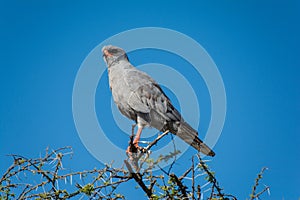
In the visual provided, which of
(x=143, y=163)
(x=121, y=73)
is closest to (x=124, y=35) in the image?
(x=121, y=73)

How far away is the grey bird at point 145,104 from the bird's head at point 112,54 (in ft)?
1.68

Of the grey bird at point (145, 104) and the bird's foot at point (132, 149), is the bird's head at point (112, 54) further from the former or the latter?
the bird's foot at point (132, 149)

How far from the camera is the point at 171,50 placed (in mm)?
6887

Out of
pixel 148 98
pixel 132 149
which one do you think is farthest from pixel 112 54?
pixel 132 149

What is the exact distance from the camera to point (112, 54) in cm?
781

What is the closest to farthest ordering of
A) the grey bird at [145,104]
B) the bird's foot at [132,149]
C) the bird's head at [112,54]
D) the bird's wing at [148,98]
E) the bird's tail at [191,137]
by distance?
the bird's foot at [132,149] → the bird's tail at [191,137] → the grey bird at [145,104] → the bird's wing at [148,98] → the bird's head at [112,54]

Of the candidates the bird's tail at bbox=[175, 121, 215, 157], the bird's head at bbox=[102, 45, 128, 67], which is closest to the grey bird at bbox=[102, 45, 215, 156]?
the bird's tail at bbox=[175, 121, 215, 157]

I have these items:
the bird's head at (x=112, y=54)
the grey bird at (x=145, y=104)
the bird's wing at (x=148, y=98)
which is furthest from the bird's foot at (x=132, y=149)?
the bird's head at (x=112, y=54)

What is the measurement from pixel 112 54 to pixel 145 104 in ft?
4.67

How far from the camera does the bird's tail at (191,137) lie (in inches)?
238

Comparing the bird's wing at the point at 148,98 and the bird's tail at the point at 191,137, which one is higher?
the bird's wing at the point at 148,98

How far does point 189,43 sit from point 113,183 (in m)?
3.17

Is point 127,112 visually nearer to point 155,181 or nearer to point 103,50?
point 103,50

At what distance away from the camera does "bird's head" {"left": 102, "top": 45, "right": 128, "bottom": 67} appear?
305 inches
